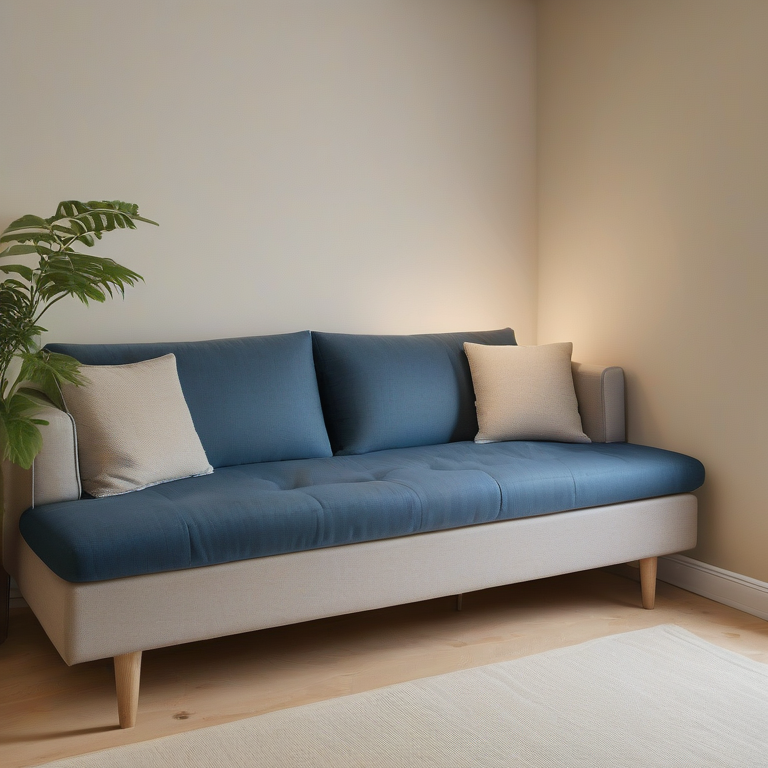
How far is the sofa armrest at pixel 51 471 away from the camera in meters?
2.19

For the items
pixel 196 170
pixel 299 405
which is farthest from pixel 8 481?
pixel 196 170

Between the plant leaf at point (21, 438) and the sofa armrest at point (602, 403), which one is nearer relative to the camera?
the plant leaf at point (21, 438)

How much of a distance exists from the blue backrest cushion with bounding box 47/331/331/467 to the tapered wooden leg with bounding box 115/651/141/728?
858 millimetres

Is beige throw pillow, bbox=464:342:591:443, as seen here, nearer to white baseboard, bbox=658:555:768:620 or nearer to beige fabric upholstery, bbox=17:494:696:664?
beige fabric upholstery, bbox=17:494:696:664

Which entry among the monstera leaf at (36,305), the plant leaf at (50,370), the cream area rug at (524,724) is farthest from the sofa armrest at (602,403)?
the plant leaf at (50,370)

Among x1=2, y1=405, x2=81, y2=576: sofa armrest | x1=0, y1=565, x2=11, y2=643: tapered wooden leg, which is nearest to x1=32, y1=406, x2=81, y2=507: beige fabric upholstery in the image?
x1=2, y1=405, x2=81, y2=576: sofa armrest

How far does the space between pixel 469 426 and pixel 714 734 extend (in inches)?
60.6

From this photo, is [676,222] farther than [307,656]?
Yes

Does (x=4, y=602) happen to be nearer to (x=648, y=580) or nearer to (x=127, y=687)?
(x=127, y=687)

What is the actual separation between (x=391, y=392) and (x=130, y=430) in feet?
3.50

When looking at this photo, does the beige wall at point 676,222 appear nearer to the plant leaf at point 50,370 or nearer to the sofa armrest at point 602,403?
the sofa armrest at point 602,403

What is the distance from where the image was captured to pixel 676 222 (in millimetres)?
3070

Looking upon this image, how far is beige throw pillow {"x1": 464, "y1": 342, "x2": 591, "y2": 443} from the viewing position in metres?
3.09

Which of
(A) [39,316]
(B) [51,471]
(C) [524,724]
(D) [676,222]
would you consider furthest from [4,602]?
(D) [676,222]
